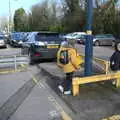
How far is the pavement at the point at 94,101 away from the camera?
735cm

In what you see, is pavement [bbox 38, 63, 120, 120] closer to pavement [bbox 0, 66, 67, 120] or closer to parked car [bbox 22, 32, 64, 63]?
pavement [bbox 0, 66, 67, 120]

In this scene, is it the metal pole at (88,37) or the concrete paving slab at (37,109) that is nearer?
the concrete paving slab at (37,109)

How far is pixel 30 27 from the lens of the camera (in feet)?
255

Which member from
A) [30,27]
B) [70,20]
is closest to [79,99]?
[70,20]

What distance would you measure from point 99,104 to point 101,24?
140 feet

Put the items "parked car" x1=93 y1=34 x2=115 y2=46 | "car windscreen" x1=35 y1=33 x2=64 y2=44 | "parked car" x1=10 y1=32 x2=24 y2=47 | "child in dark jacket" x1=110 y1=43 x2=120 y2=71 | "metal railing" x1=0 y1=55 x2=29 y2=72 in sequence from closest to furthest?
"child in dark jacket" x1=110 y1=43 x2=120 y2=71 < "metal railing" x1=0 y1=55 x2=29 y2=72 < "car windscreen" x1=35 y1=33 x2=64 y2=44 < "parked car" x1=10 y1=32 x2=24 y2=47 < "parked car" x1=93 y1=34 x2=115 y2=46

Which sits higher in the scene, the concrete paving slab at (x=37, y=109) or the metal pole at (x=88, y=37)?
the metal pole at (x=88, y=37)

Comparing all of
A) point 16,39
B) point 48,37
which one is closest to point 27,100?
point 48,37

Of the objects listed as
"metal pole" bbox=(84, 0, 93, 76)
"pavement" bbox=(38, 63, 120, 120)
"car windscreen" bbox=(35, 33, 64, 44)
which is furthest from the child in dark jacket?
"car windscreen" bbox=(35, 33, 64, 44)

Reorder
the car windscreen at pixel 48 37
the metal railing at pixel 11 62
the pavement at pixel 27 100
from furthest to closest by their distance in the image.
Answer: the car windscreen at pixel 48 37 → the metal railing at pixel 11 62 → the pavement at pixel 27 100

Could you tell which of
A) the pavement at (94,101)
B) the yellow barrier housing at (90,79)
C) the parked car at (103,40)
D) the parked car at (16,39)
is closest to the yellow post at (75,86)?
the yellow barrier housing at (90,79)

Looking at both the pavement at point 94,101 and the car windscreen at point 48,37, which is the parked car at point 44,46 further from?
the pavement at point 94,101

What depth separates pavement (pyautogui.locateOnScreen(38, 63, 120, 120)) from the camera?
289 inches

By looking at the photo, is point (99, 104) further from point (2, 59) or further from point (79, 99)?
point (2, 59)
